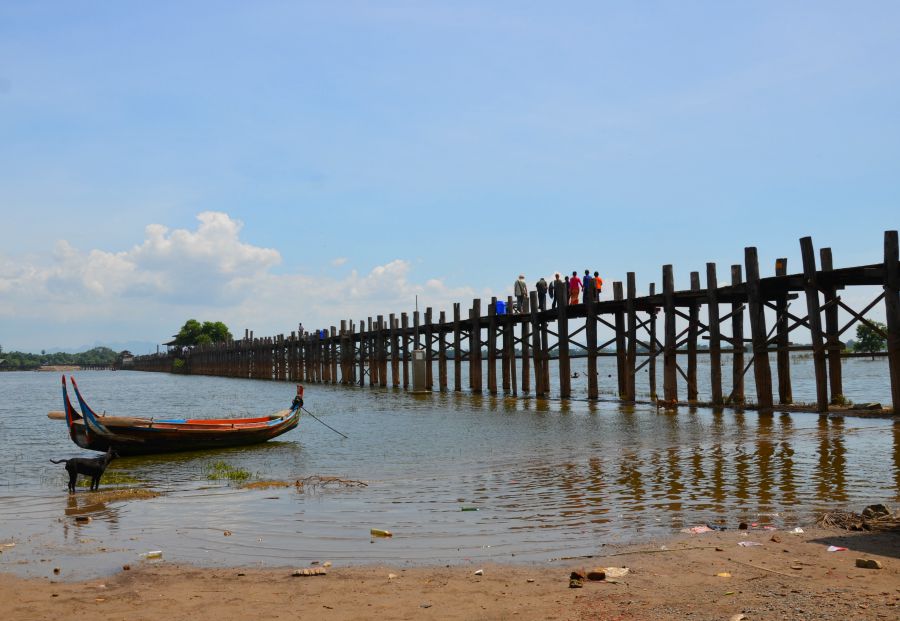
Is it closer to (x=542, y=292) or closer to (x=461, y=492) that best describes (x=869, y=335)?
(x=542, y=292)

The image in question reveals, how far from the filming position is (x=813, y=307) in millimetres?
18062

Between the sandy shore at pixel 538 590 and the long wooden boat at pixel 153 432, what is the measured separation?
9887 millimetres

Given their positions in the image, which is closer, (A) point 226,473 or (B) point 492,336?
(A) point 226,473

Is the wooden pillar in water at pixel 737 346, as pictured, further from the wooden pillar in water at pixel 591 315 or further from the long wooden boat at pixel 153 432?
the long wooden boat at pixel 153 432

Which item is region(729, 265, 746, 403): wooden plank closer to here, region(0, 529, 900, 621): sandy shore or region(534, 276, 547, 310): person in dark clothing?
region(534, 276, 547, 310): person in dark clothing

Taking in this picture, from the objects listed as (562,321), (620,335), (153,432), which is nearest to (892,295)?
(620,335)

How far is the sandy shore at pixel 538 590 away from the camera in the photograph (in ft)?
17.4

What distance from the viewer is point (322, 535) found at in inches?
329

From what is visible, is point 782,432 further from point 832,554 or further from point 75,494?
point 75,494

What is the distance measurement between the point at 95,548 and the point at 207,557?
54.6 inches

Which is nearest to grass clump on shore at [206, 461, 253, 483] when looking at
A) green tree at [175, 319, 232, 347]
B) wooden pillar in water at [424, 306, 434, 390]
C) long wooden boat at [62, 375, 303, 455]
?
long wooden boat at [62, 375, 303, 455]

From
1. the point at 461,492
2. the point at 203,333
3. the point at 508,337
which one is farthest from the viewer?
the point at 203,333

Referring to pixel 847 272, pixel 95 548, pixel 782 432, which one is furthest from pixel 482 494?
pixel 847 272

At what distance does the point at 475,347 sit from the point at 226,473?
65.4 ft
